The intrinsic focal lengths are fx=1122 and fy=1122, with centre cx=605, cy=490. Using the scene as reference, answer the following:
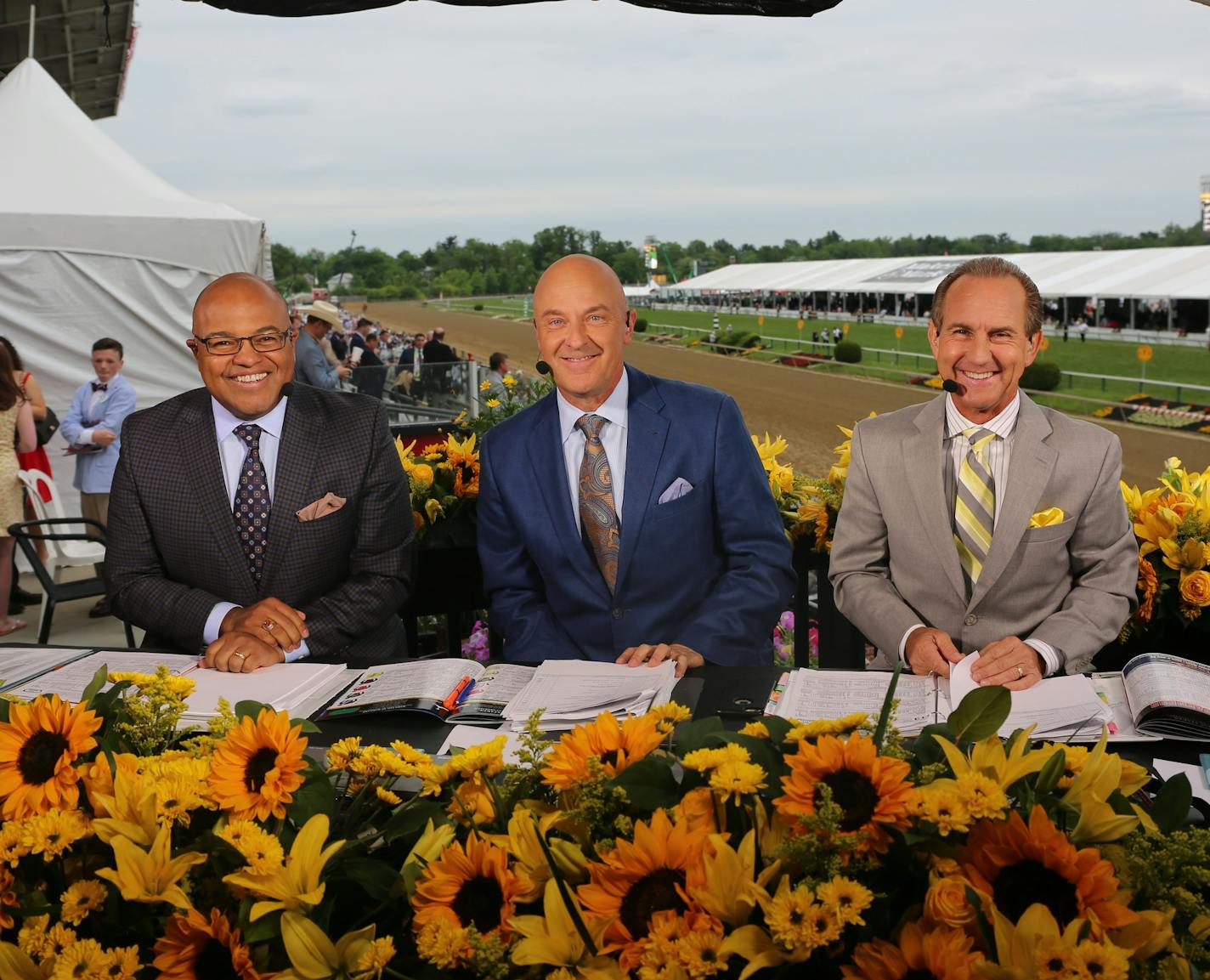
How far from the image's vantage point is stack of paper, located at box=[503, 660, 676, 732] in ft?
7.38

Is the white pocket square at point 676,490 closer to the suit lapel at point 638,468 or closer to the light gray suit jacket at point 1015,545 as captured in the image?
the suit lapel at point 638,468

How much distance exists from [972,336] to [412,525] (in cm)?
178

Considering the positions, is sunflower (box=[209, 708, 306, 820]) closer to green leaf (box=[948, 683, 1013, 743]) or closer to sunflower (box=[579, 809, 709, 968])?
sunflower (box=[579, 809, 709, 968])

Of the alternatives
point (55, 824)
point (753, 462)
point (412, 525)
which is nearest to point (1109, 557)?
point (753, 462)

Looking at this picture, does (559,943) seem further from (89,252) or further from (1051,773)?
(89,252)

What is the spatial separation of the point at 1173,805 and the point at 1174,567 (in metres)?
2.22

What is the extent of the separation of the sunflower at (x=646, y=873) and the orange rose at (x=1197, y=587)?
8.32 feet

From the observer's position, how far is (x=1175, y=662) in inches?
94.3

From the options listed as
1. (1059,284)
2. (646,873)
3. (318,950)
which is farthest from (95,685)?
(1059,284)

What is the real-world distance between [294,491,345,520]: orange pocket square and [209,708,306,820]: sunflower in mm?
2025

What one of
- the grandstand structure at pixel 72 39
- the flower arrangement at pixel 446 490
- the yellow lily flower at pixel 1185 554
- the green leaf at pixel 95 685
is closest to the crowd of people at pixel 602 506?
the yellow lily flower at pixel 1185 554

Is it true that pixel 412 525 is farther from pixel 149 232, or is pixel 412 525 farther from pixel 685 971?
pixel 149 232

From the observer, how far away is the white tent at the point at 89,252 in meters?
9.78

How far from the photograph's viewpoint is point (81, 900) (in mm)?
1251
